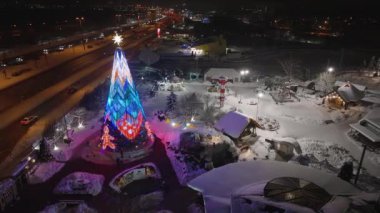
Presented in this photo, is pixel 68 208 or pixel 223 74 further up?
pixel 223 74

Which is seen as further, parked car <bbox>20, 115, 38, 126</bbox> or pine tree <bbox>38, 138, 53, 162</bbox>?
parked car <bbox>20, 115, 38, 126</bbox>

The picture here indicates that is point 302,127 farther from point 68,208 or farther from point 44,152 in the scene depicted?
point 44,152

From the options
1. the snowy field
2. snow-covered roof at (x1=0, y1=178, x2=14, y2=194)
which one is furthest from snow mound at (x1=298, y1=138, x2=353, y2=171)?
snow-covered roof at (x1=0, y1=178, x2=14, y2=194)

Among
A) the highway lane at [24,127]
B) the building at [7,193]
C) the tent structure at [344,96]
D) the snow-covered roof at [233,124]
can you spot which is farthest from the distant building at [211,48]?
the building at [7,193]

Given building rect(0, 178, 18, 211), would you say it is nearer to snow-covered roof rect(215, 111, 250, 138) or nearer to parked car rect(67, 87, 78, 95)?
snow-covered roof rect(215, 111, 250, 138)

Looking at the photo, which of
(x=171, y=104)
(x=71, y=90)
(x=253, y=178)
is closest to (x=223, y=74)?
(x=171, y=104)

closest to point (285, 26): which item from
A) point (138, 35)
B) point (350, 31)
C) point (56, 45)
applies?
point (350, 31)
